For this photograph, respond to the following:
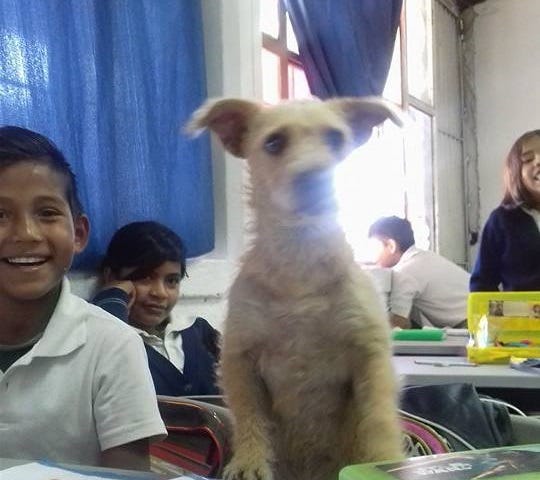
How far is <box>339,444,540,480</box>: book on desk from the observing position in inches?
20.0

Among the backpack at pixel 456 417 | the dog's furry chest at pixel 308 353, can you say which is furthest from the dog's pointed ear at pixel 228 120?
the backpack at pixel 456 417

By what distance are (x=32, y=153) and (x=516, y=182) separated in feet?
5.10

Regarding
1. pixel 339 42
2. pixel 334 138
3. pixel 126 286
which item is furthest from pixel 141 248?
pixel 339 42

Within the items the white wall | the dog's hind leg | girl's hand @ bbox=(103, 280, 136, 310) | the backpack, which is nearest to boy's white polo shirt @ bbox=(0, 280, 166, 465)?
the dog's hind leg

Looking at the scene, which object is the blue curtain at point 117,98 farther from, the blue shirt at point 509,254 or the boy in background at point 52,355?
the blue shirt at point 509,254

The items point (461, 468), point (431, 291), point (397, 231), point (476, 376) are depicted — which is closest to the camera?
point (461, 468)

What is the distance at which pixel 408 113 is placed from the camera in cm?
428

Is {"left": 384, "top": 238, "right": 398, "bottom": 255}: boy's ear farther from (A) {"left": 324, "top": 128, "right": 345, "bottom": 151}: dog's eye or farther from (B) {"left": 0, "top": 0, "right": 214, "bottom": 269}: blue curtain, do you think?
(A) {"left": 324, "top": 128, "right": 345, "bottom": 151}: dog's eye

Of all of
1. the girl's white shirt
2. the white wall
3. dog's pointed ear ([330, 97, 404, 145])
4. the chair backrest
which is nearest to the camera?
dog's pointed ear ([330, 97, 404, 145])

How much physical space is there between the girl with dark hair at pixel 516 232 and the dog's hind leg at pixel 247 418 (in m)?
1.50

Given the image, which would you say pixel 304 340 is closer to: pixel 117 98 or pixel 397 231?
pixel 117 98

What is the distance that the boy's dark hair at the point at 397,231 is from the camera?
3.52m

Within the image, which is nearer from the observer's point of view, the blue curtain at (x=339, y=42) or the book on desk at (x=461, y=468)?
the book on desk at (x=461, y=468)

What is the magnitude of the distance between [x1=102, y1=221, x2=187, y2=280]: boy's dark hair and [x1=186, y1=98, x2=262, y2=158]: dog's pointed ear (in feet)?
2.37
